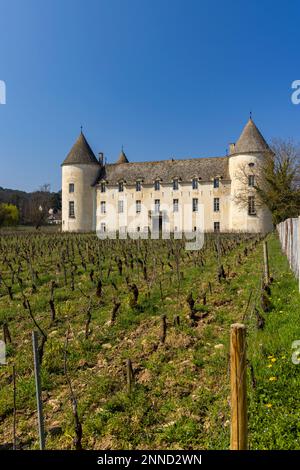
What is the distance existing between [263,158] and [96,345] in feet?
126

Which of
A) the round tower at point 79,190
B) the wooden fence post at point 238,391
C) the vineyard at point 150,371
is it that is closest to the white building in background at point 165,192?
the round tower at point 79,190

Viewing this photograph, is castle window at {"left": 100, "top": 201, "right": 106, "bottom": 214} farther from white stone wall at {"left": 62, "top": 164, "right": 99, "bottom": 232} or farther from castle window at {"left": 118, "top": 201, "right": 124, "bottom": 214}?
castle window at {"left": 118, "top": 201, "right": 124, "bottom": 214}

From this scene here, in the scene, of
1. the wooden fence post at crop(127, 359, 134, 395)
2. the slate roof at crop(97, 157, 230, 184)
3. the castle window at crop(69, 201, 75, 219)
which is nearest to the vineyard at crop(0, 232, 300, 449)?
the wooden fence post at crop(127, 359, 134, 395)

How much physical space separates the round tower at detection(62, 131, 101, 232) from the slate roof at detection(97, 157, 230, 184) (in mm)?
2138

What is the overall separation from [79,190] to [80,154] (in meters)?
4.86

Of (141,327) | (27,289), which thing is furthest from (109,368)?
(27,289)

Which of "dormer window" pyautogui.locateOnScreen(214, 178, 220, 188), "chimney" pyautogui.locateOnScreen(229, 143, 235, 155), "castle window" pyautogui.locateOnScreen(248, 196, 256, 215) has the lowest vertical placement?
"castle window" pyautogui.locateOnScreen(248, 196, 256, 215)

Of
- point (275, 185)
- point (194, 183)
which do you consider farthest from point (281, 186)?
point (194, 183)

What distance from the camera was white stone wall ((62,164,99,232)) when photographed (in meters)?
47.5

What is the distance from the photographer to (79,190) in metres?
47.6

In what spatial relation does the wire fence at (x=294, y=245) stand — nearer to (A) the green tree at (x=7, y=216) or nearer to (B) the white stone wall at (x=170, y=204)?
(B) the white stone wall at (x=170, y=204)

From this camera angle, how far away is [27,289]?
988cm

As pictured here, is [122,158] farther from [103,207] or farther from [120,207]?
[120,207]

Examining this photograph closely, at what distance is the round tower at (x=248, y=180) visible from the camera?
40156 millimetres
